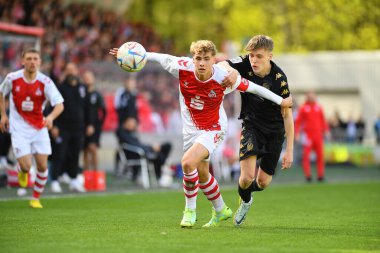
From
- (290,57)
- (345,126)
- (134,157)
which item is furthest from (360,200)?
(290,57)

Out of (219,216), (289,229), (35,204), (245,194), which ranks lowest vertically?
(35,204)

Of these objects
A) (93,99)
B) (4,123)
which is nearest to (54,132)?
(93,99)

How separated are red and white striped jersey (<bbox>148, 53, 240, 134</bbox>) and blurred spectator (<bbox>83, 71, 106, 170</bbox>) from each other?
9.72m

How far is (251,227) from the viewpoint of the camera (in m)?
11.3

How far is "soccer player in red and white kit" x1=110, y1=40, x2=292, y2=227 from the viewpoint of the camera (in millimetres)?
10688

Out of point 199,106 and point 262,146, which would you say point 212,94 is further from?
point 262,146

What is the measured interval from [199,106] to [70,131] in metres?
9.35

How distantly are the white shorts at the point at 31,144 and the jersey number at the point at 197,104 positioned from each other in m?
4.07

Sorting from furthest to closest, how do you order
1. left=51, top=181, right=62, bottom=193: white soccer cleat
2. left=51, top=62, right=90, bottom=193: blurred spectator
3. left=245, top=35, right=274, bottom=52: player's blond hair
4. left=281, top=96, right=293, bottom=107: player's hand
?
1. left=51, top=62, right=90, bottom=193: blurred spectator
2. left=51, top=181, right=62, bottom=193: white soccer cleat
3. left=245, top=35, right=274, bottom=52: player's blond hair
4. left=281, top=96, right=293, bottom=107: player's hand

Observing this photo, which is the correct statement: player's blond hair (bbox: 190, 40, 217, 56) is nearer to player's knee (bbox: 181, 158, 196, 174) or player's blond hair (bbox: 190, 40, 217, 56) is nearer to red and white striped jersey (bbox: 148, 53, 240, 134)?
red and white striped jersey (bbox: 148, 53, 240, 134)

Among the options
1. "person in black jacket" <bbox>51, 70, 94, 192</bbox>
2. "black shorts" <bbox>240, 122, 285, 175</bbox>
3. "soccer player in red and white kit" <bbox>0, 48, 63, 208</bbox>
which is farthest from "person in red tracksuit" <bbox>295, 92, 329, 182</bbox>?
"black shorts" <bbox>240, 122, 285, 175</bbox>

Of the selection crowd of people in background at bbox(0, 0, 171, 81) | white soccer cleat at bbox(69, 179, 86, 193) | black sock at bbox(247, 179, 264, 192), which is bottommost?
white soccer cleat at bbox(69, 179, 86, 193)

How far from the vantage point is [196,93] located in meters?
10.9

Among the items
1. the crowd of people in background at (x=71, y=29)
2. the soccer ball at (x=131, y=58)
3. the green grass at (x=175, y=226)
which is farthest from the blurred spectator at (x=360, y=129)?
the soccer ball at (x=131, y=58)
